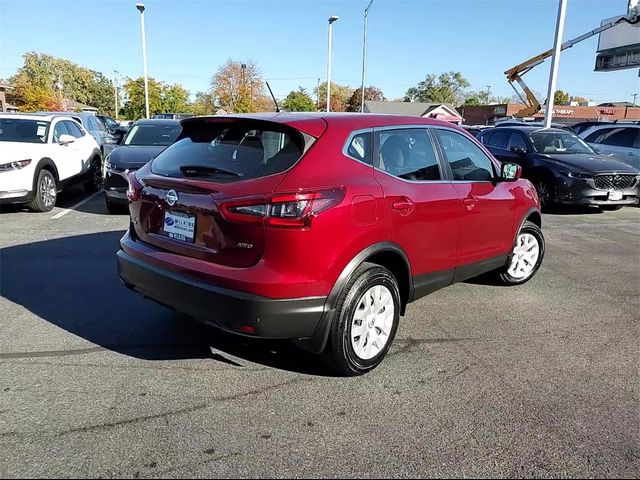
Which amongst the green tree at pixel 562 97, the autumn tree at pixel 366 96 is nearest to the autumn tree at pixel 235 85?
the autumn tree at pixel 366 96

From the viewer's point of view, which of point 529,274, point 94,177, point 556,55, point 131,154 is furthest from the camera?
point 556,55

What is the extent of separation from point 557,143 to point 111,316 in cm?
1001

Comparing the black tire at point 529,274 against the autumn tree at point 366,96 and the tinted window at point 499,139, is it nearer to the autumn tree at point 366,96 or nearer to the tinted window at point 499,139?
the tinted window at point 499,139

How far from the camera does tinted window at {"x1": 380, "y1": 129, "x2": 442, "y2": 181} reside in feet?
11.6

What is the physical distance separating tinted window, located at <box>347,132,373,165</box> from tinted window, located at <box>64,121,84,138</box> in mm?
8963

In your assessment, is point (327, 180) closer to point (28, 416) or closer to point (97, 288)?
point (28, 416)

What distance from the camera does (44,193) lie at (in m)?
8.75

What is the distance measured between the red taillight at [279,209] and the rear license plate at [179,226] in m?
0.34

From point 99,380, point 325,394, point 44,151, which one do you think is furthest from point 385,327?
point 44,151

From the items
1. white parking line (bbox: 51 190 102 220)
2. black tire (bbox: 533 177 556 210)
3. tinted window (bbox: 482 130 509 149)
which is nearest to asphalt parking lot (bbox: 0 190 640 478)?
white parking line (bbox: 51 190 102 220)

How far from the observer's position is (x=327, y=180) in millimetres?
2990

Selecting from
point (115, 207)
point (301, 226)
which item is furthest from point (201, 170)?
point (115, 207)

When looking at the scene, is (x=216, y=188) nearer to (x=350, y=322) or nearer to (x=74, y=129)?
(x=350, y=322)

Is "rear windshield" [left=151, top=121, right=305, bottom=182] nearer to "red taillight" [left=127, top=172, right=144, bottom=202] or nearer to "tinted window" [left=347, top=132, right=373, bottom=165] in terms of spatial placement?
"red taillight" [left=127, top=172, right=144, bottom=202]
